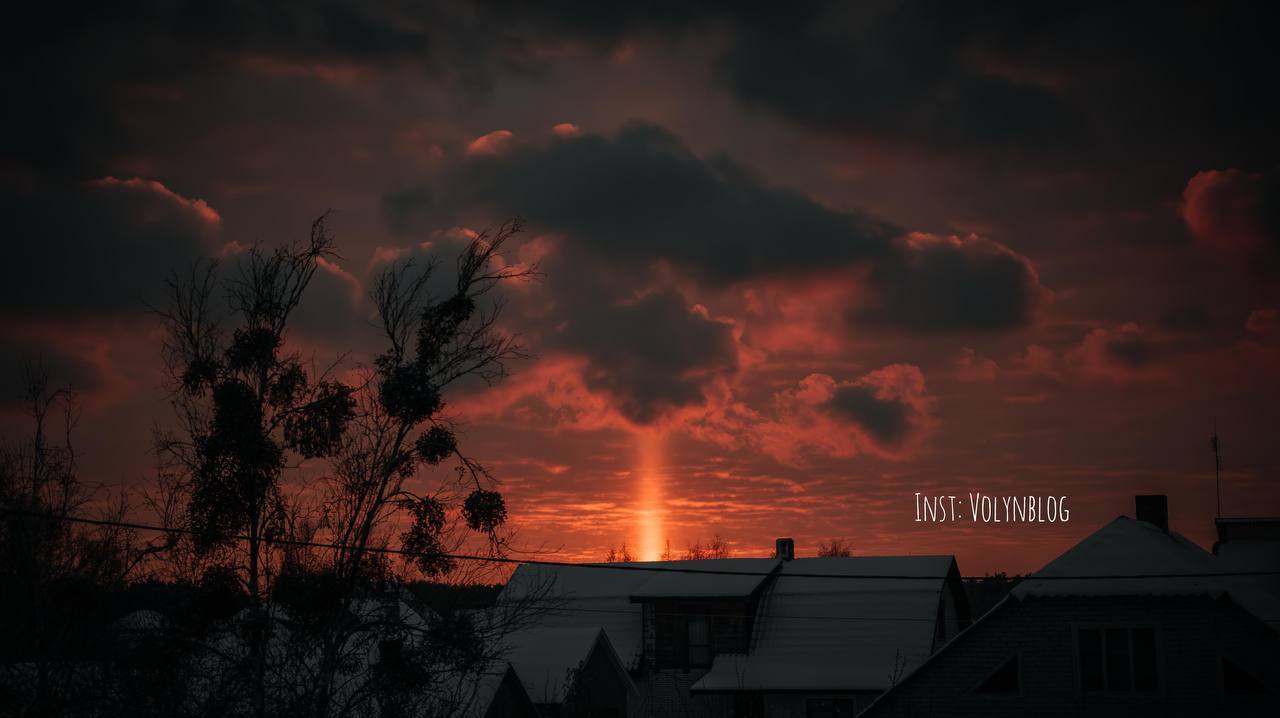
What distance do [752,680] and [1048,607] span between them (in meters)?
14.8

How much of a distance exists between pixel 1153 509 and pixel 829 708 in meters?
13.4

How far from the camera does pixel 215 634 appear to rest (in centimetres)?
2495

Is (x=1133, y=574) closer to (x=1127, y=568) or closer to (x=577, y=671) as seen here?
(x=1127, y=568)

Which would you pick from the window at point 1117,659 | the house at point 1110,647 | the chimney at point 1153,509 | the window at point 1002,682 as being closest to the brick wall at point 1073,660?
the house at point 1110,647

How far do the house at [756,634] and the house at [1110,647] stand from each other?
10427mm

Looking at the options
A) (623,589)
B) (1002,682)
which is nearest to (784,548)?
(623,589)

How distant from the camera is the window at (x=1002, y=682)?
29484 millimetres

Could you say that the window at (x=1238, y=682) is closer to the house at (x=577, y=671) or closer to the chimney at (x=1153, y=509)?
the chimney at (x=1153, y=509)

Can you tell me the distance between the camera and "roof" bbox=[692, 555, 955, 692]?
41.2 m

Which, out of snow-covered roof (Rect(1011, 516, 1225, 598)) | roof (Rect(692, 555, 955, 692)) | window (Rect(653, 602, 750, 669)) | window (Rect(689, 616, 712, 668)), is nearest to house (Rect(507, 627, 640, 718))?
window (Rect(653, 602, 750, 669))

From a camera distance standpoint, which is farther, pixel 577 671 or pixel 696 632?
pixel 696 632

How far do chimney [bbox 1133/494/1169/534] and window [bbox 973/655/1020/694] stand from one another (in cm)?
1112

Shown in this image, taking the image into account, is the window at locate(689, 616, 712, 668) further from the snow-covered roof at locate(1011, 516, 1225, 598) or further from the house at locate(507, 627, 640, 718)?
the snow-covered roof at locate(1011, 516, 1225, 598)

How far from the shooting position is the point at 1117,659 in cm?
2922
